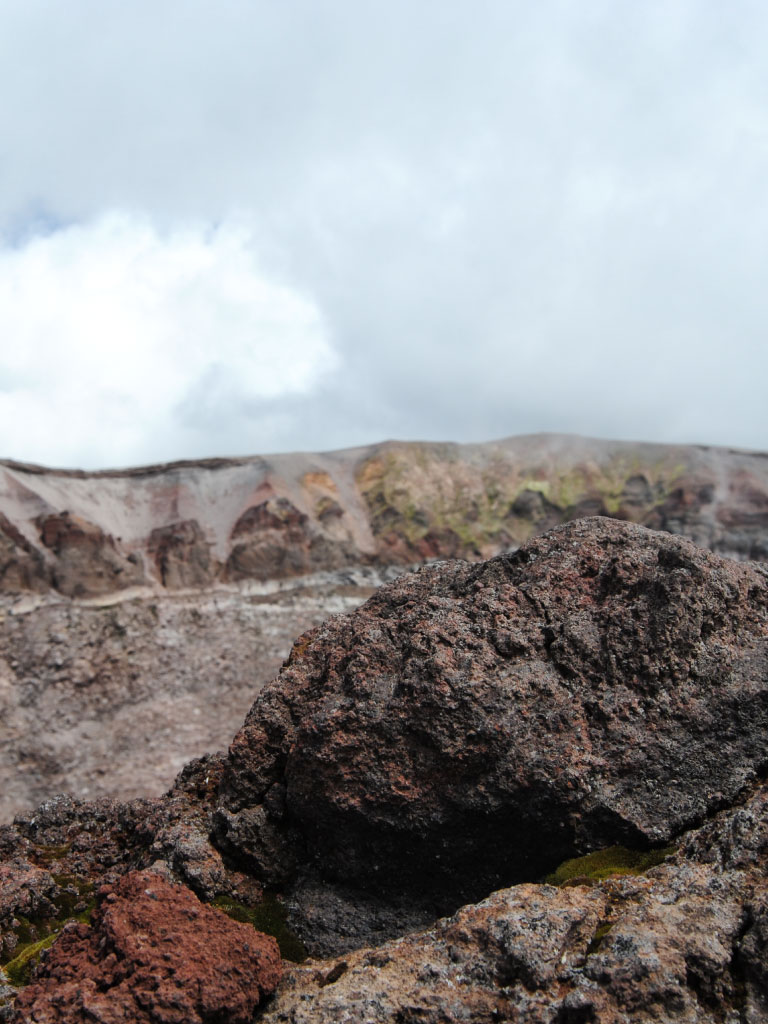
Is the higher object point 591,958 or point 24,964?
point 591,958

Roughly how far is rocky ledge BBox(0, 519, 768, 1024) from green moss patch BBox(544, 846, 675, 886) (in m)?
0.04

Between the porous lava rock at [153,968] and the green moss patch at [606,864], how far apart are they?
339cm

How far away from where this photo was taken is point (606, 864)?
10000 millimetres

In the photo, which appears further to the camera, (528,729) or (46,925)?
(46,925)

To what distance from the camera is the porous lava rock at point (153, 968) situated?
323 inches

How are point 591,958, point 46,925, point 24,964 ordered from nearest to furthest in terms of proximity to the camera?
point 591,958 < point 24,964 < point 46,925

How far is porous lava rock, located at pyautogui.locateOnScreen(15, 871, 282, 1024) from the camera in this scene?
8211 mm

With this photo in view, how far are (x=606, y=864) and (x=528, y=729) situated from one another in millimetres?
1735

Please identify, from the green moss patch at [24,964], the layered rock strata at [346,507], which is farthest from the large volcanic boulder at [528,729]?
the layered rock strata at [346,507]

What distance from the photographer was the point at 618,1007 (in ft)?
24.7

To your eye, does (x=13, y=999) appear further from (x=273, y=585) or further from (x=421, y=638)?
(x=273, y=585)

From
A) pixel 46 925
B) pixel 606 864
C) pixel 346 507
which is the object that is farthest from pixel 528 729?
pixel 346 507

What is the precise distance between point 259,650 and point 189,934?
35.5 meters

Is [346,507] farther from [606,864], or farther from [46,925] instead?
[606,864]
